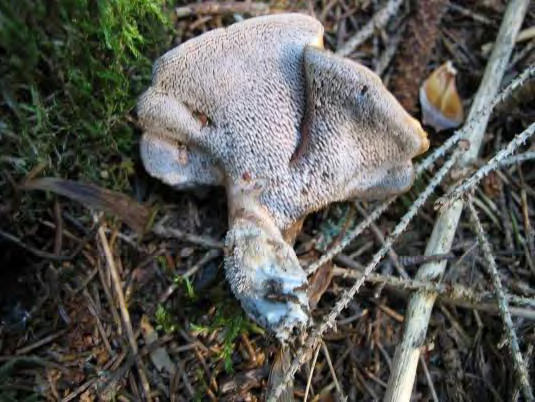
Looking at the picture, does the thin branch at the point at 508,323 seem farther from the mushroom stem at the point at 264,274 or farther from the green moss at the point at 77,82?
the green moss at the point at 77,82

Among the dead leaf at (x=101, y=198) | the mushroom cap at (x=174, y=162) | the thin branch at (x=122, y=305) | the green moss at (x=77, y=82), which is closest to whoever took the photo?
the green moss at (x=77, y=82)

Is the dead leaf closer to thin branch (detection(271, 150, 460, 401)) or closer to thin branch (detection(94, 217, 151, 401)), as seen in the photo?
thin branch (detection(94, 217, 151, 401))

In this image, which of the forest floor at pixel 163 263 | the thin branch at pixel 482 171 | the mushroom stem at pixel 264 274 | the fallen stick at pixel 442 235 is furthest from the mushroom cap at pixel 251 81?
the fallen stick at pixel 442 235

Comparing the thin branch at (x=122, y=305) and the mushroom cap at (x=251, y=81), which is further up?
the mushroom cap at (x=251, y=81)

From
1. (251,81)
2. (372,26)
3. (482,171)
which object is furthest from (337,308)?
(372,26)

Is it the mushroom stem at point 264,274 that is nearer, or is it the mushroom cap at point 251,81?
the mushroom stem at point 264,274

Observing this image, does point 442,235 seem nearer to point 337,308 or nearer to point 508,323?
point 508,323

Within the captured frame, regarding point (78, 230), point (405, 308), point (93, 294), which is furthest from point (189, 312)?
point (405, 308)

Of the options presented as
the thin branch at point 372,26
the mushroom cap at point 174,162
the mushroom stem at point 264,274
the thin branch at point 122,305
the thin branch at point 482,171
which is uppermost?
the thin branch at point 372,26

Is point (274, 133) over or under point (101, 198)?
over
